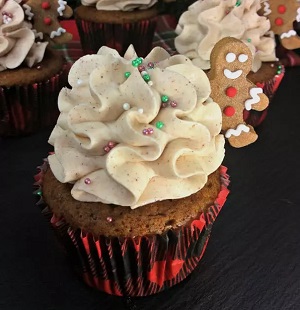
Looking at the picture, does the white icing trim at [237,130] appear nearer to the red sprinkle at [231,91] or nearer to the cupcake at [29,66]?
the red sprinkle at [231,91]

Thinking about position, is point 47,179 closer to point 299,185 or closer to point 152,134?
point 152,134

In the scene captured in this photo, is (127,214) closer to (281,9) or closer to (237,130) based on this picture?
(237,130)

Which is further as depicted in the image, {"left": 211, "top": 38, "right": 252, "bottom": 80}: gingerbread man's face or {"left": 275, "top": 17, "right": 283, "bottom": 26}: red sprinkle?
{"left": 275, "top": 17, "right": 283, "bottom": 26}: red sprinkle

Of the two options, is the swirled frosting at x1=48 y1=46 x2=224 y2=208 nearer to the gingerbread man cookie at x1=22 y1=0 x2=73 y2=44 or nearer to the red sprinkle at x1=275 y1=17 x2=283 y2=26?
the gingerbread man cookie at x1=22 y1=0 x2=73 y2=44

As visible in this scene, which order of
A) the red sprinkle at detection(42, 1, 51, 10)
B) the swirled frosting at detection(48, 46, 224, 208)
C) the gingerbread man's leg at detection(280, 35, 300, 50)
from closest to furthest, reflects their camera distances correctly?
the swirled frosting at detection(48, 46, 224, 208) < the red sprinkle at detection(42, 1, 51, 10) < the gingerbread man's leg at detection(280, 35, 300, 50)

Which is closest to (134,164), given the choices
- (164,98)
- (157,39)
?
(164,98)

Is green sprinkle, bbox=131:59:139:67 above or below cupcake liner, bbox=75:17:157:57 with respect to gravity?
above

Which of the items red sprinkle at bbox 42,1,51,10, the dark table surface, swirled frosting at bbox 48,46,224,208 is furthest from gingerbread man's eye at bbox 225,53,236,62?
red sprinkle at bbox 42,1,51,10
